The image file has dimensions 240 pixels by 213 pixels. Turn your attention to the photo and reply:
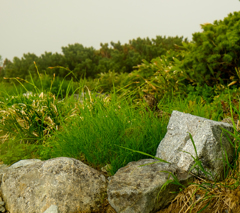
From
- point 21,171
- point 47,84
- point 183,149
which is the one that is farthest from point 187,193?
point 47,84

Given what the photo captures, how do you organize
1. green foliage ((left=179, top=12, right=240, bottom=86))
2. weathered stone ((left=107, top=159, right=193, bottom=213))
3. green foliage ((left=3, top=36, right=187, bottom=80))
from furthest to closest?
green foliage ((left=3, top=36, right=187, bottom=80)), green foliage ((left=179, top=12, right=240, bottom=86)), weathered stone ((left=107, top=159, right=193, bottom=213))

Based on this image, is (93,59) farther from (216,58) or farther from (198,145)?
(198,145)

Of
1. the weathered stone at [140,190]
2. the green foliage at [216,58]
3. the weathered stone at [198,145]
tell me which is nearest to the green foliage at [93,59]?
the green foliage at [216,58]

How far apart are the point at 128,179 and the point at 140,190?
20 cm

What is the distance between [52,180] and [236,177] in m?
1.91

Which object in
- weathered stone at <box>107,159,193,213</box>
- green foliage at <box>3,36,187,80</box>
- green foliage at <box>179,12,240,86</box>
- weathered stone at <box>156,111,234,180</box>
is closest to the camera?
weathered stone at <box>107,159,193,213</box>

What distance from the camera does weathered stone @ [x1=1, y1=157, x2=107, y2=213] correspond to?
286 cm

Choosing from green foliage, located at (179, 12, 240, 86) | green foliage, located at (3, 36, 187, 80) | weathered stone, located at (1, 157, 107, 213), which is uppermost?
green foliage, located at (3, 36, 187, 80)

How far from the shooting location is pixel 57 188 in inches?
115

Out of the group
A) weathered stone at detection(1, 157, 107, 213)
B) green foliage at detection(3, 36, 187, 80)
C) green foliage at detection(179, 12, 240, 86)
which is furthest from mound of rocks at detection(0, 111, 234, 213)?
green foliage at detection(3, 36, 187, 80)

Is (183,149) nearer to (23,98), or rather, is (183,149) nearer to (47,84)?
(23,98)

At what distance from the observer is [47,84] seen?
916 centimetres

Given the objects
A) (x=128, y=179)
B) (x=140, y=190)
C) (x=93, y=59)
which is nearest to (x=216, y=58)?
(x=128, y=179)

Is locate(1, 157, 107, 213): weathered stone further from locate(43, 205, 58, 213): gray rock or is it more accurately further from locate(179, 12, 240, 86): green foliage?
locate(179, 12, 240, 86): green foliage
